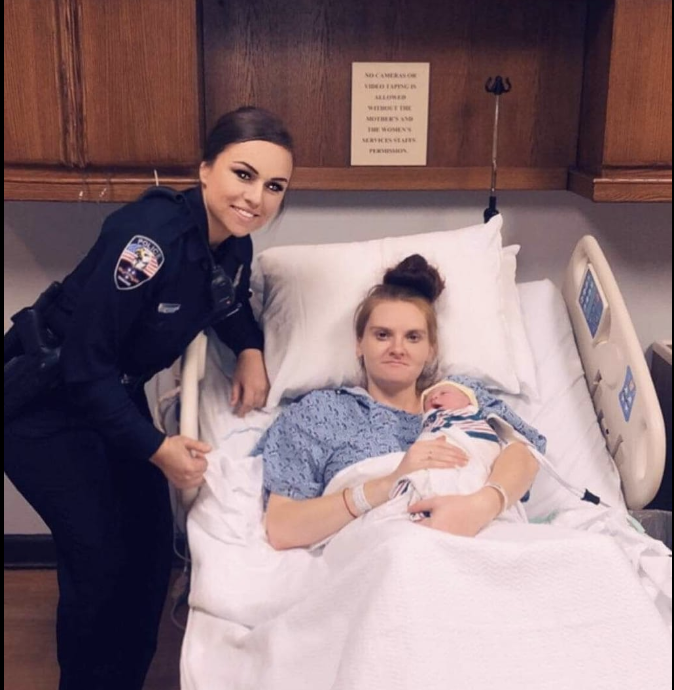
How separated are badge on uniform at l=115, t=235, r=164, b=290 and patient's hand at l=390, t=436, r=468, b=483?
59cm

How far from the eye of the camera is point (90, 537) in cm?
181

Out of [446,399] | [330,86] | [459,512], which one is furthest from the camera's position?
[330,86]

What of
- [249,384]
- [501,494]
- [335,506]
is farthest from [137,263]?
[501,494]

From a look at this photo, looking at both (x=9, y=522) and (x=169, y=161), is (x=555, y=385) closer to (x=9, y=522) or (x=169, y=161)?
(x=169, y=161)

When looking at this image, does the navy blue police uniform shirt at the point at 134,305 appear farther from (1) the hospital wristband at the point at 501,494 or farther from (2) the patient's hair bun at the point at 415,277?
(1) the hospital wristband at the point at 501,494

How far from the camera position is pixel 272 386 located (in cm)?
205

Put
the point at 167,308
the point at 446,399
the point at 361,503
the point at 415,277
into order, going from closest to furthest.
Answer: the point at 361,503
the point at 167,308
the point at 446,399
the point at 415,277

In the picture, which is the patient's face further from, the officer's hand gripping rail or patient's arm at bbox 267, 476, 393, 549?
the officer's hand gripping rail

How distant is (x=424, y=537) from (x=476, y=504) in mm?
238

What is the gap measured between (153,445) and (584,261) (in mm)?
1186

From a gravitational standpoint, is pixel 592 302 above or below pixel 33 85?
below

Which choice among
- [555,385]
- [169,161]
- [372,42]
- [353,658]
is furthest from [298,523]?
[372,42]

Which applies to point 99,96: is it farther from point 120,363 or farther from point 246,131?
point 120,363

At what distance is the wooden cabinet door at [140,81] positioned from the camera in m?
2.04
